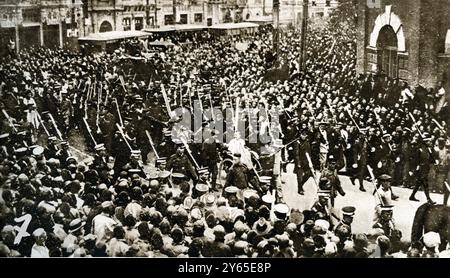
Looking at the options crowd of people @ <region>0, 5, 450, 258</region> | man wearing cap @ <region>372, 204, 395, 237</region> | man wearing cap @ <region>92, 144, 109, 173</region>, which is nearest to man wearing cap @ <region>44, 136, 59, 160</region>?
crowd of people @ <region>0, 5, 450, 258</region>

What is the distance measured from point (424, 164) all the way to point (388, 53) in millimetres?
1896

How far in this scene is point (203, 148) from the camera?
314 inches

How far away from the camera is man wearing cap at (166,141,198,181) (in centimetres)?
782

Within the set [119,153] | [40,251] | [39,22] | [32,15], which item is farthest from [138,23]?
[40,251]

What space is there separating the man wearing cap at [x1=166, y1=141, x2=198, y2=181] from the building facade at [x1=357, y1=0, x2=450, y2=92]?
3138mm

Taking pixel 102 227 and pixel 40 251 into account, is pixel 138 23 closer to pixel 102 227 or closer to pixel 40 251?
pixel 102 227

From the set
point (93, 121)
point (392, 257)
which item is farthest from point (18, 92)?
point (392, 257)

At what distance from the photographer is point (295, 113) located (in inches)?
325

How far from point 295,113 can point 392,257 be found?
2.57 metres

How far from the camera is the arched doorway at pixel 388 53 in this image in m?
8.45

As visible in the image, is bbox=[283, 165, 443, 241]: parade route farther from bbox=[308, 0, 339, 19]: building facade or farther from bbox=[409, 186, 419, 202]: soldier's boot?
bbox=[308, 0, 339, 19]: building facade

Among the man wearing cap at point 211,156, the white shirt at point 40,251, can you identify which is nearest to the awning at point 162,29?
the man wearing cap at point 211,156

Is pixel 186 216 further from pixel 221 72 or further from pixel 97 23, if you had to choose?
pixel 97 23

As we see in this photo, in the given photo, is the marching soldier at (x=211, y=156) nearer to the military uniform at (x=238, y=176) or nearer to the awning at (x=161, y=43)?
the military uniform at (x=238, y=176)
